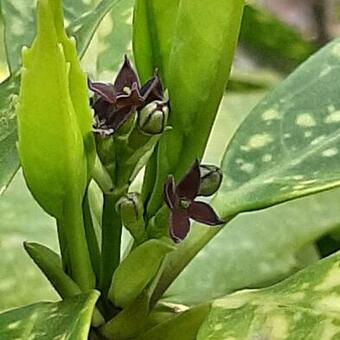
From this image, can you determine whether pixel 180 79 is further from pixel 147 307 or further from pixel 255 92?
pixel 255 92

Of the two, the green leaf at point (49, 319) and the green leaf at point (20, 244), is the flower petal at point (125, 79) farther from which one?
the green leaf at point (20, 244)

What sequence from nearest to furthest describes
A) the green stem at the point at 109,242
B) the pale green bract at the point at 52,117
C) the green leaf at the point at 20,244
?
the pale green bract at the point at 52,117
the green stem at the point at 109,242
the green leaf at the point at 20,244

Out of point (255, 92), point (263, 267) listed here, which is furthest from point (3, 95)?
point (255, 92)

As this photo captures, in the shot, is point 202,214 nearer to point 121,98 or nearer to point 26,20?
point 121,98

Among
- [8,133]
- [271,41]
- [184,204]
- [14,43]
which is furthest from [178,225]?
[271,41]

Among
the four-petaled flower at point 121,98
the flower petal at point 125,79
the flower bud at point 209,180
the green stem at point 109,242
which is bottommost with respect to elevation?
the green stem at point 109,242

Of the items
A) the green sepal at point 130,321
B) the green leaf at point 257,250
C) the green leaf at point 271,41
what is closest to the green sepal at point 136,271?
the green sepal at point 130,321

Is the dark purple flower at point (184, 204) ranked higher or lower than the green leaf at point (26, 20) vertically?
lower
